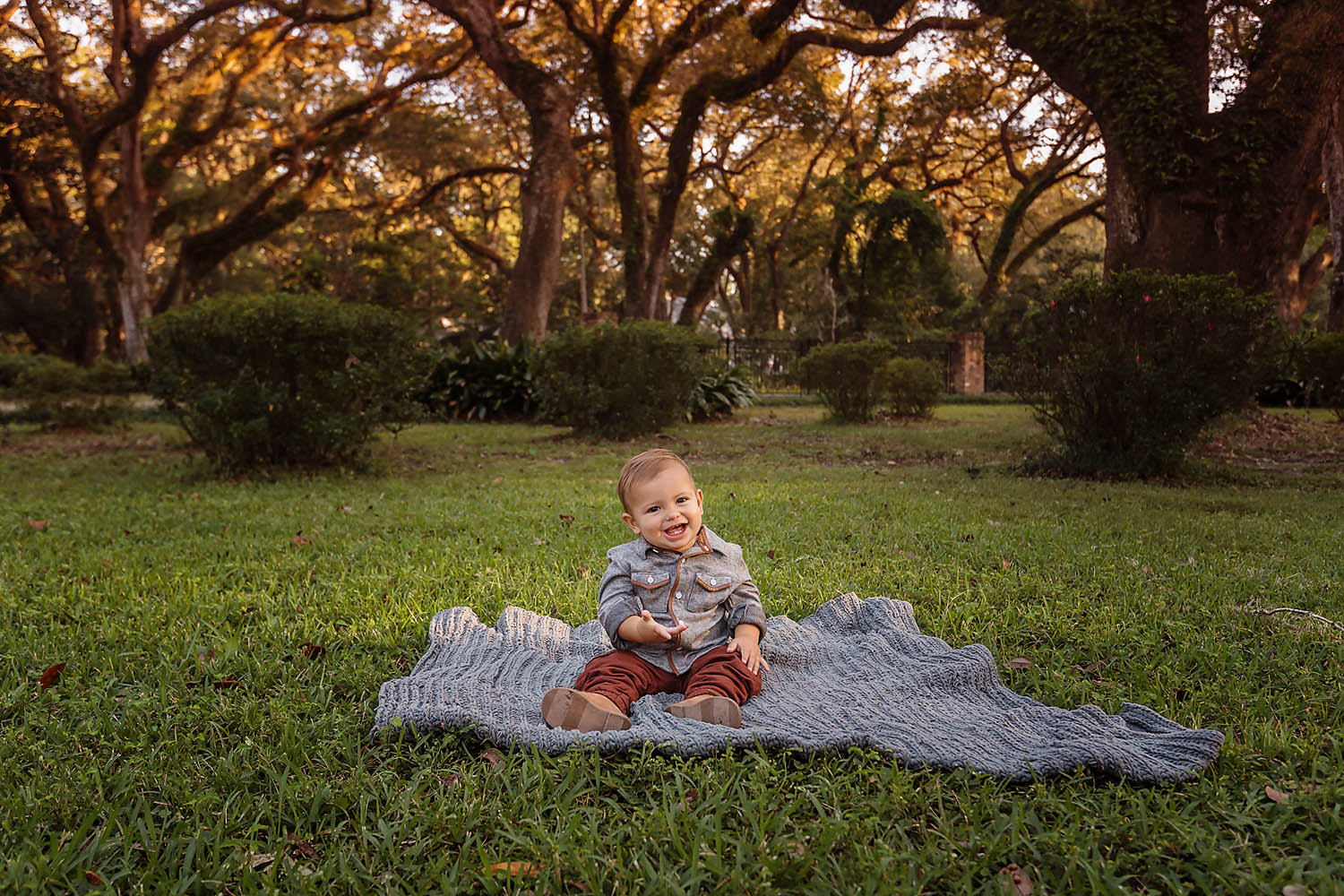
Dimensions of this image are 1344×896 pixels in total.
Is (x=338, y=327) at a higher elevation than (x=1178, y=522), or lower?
higher

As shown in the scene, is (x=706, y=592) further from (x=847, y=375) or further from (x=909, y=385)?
(x=909, y=385)

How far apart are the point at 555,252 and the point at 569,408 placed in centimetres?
630

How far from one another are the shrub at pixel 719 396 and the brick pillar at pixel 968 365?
27.5ft

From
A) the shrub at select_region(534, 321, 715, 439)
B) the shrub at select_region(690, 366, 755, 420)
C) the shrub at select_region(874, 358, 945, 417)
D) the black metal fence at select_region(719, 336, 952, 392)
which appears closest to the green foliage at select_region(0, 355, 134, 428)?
the shrub at select_region(534, 321, 715, 439)

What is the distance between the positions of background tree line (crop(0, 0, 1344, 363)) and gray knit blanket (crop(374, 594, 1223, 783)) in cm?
624

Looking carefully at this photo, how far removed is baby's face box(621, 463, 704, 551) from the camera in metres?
2.61

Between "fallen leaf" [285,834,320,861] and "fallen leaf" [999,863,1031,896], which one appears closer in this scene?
"fallen leaf" [999,863,1031,896]

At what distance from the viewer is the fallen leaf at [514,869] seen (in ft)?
5.49

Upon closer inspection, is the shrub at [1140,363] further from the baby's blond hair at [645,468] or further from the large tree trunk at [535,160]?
the large tree trunk at [535,160]

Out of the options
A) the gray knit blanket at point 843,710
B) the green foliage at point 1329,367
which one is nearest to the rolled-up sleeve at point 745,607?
the gray knit blanket at point 843,710

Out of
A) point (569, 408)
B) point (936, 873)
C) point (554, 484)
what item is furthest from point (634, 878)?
point (569, 408)

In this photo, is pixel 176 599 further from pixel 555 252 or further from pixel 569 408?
pixel 555 252

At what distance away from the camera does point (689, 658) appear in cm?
268

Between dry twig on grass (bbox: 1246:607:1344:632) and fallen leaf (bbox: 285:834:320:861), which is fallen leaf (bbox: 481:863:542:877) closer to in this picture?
fallen leaf (bbox: 285:834:320:861)
